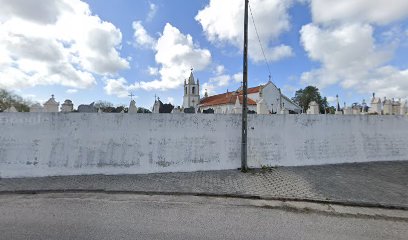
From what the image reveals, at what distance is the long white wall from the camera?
31.2 ft

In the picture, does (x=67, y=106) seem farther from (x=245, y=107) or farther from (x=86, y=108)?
(x=245, y=107)

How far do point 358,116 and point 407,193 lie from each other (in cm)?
524

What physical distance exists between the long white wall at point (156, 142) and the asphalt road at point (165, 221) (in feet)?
8.57

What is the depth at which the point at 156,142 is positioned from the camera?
10.2 m

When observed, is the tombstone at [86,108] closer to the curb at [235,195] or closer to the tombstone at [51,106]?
the tombstone at [51,106]

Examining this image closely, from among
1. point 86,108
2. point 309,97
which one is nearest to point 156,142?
point 86,108

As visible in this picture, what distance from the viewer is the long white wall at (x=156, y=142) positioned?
9.52m

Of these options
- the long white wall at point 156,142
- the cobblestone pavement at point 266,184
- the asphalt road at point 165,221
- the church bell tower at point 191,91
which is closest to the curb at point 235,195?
the cobblestone pavement at point 266,184

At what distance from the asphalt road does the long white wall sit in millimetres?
2613

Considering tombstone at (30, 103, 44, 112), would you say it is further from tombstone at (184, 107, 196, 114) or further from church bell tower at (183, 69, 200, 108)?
church bell tower at (183, 69, 200, 108)

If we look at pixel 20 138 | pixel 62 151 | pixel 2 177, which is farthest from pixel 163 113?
pixel 2 177

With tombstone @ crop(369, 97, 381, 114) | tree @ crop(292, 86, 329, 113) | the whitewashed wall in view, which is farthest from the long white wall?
tree @ crop(292, 86, 329, 113)

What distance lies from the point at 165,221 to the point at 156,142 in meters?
4.90

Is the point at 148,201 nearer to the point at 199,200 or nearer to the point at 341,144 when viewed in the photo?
the point at 199,200
